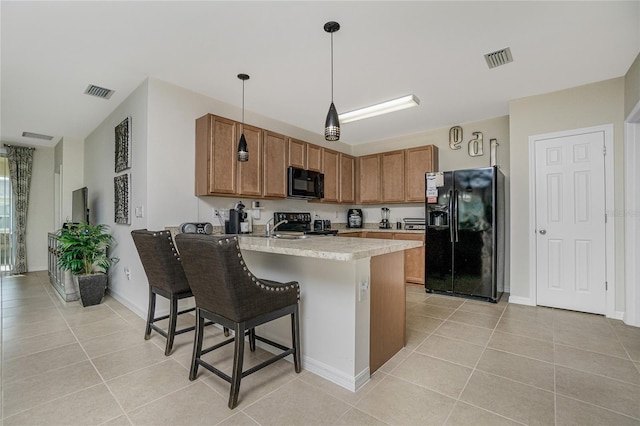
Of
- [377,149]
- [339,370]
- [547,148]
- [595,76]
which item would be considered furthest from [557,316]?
[377,149]

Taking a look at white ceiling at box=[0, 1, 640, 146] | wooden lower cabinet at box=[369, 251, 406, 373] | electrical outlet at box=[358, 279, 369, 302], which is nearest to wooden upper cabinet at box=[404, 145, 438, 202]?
white ceiling at box=[0, 1, 640, 146]

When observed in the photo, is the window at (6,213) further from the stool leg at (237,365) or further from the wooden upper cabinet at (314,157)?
the stool leg at (237,365)

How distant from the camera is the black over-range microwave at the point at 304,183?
4.32 m

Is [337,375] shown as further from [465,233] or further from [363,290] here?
[465,233]

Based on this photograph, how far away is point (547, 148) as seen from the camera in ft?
11.5

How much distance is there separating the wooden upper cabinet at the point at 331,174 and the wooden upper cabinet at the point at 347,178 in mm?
100

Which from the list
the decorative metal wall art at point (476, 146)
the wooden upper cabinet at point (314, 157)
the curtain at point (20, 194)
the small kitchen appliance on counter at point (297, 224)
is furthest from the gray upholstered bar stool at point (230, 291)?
the curtain at point (20, 194)

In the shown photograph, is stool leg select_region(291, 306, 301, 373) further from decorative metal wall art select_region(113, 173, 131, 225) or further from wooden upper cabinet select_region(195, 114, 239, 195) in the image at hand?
decorative metal wall art select_region(113, 173, 131, 225)

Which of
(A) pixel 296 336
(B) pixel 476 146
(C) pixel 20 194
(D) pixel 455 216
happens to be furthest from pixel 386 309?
(C) pixel 20 194

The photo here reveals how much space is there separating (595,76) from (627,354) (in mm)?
2674

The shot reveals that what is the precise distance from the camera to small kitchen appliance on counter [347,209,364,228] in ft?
19.2

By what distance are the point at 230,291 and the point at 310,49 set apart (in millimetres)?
2116

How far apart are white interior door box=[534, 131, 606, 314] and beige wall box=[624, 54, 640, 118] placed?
349 millimetres

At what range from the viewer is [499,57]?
106 inches
